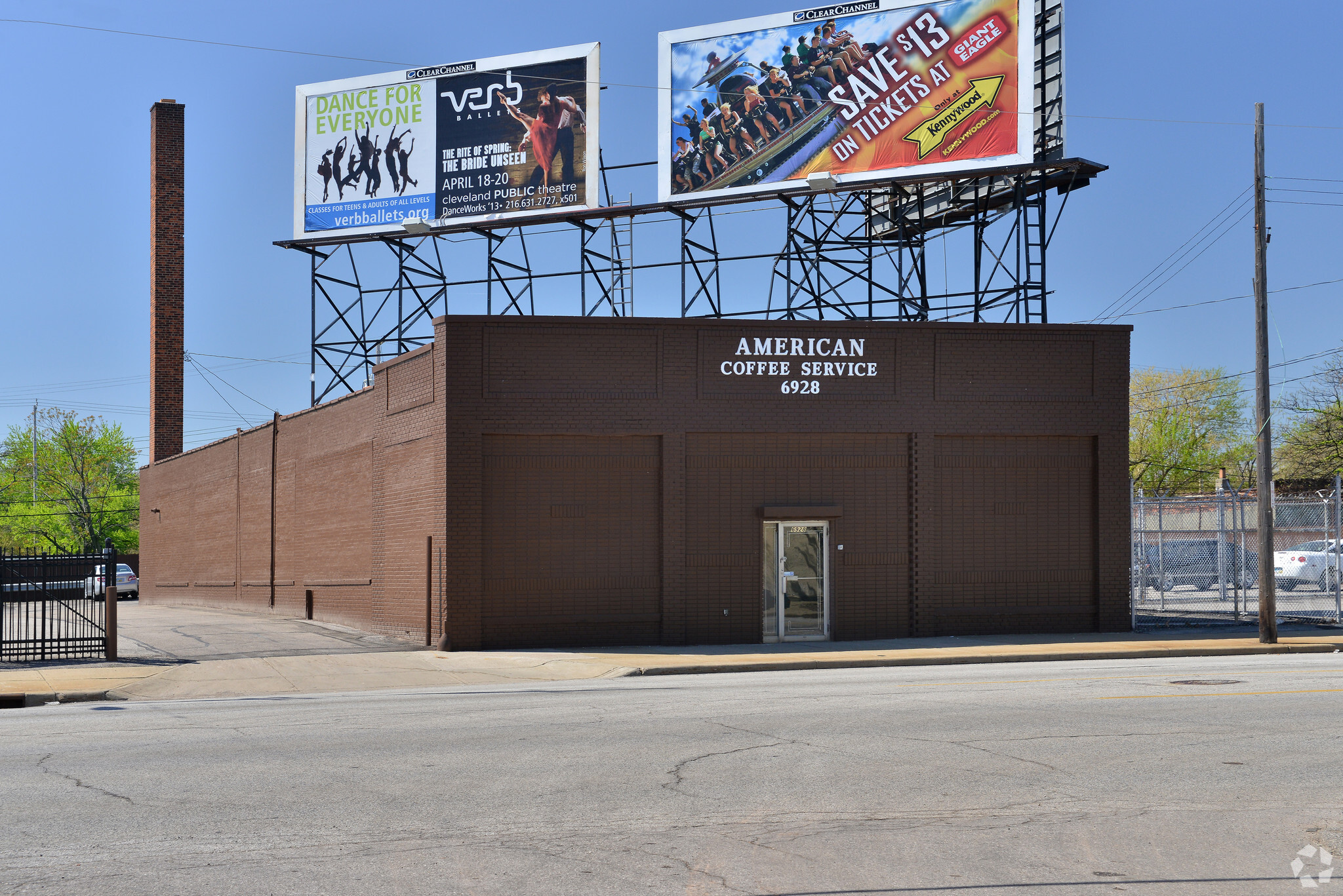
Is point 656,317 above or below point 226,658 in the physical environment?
above

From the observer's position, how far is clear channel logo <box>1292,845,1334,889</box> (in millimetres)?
6289

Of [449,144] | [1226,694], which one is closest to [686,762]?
[1226,694]

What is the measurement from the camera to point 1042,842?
22.9ft

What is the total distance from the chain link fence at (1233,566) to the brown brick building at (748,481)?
291cm

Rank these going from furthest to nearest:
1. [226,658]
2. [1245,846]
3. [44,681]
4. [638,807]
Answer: [226,658] → [44,681] → [638,807] → [1245,846]

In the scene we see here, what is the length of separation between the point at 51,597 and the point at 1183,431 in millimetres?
60186

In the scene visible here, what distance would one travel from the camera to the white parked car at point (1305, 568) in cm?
2892

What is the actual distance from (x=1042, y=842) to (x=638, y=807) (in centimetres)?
249

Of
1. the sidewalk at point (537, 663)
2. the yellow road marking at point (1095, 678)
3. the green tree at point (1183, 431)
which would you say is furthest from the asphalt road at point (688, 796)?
the green tree at point (1183, 431)

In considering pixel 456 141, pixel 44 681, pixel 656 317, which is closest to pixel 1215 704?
pixel 656 317

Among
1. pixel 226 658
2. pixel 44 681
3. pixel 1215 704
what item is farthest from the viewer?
pixel 226 658

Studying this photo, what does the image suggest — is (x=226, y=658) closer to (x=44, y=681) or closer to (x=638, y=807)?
(x=44, y=681)

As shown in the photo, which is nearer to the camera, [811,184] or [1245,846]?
[1245,846]

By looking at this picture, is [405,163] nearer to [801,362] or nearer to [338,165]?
[338,165]
